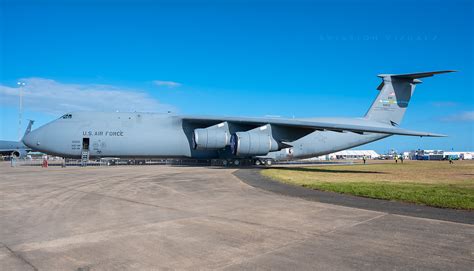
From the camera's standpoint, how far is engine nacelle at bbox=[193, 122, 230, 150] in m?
24.4

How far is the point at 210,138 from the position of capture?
80.3 ft

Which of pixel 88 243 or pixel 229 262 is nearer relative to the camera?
pixel 229 262

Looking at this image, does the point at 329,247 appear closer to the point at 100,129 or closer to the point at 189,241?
the point at 189,241

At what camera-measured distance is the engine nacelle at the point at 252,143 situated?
2375cm

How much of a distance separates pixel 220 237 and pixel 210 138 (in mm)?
19436

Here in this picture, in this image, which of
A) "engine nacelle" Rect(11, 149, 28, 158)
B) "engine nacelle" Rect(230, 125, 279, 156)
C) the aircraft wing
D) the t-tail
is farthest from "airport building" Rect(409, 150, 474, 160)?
"engine nacelle" Rect(11, 149, 28, 158)

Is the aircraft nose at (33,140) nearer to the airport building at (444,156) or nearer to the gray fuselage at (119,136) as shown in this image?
the gray fuselage at (119,136)

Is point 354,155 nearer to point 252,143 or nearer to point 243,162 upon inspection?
point 243,162

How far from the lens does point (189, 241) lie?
16.1 ft

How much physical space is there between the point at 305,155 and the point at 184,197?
2184cm

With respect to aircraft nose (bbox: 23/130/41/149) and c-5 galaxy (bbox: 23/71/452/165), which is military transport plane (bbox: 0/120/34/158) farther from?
c-5 galaxy (bbox: 23/71/452/165)

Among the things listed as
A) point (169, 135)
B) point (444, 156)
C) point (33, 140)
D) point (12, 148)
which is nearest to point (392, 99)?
point (169, 135)

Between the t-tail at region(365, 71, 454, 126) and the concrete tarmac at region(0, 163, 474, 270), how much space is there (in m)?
25.1

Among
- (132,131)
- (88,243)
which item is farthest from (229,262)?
(132,131)
